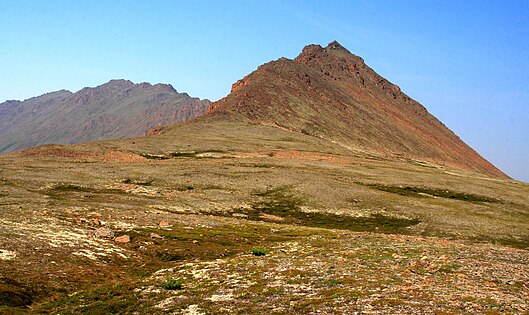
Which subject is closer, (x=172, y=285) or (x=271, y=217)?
(x=172, y=285)

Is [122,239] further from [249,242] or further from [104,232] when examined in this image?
[249,242]

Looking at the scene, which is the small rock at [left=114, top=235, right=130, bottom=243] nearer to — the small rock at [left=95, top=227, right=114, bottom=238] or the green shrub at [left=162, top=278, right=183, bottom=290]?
the small rock at [left=95, top=227, right=114, bottom=238]

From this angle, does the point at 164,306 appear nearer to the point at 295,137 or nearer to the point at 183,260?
the point at 183,260

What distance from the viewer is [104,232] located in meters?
35.5

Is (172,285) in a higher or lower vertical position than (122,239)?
lower

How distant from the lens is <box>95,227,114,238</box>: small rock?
3506cm

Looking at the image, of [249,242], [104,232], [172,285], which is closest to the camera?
[172,285]

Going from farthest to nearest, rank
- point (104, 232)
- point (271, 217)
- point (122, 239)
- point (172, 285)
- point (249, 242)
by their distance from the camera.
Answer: point (271, 217) < point (249, 242) < point (104, 232) < point (122, 239) < point (172, 285)

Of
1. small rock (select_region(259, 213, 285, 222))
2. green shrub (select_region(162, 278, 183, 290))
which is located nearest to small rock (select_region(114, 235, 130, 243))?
green shrub (select_region(162, 278, 183, 290))

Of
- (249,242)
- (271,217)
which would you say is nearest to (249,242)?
(249,242)

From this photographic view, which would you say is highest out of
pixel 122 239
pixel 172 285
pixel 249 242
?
pixel 122 239

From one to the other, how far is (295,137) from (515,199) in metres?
95.5

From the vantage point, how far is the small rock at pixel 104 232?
115 feet

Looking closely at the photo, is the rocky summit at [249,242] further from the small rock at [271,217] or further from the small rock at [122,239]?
the small rock at [271,217]
